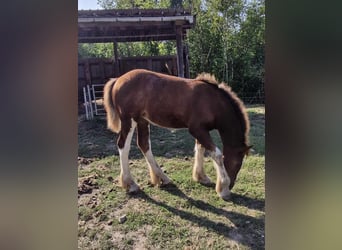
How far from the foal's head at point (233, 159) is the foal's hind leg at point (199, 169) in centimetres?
8

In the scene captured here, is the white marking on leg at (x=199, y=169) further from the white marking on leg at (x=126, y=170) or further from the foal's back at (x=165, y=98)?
the white marking on leg at (x=126, y=170)

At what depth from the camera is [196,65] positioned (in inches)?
40.6

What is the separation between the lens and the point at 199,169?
1009 millimetres

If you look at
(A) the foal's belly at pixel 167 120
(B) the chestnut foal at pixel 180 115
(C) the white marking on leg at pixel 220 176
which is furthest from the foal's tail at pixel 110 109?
(C) the white marking on leg at pixel 220 176

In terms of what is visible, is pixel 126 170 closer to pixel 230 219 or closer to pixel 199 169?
pixel 199 169

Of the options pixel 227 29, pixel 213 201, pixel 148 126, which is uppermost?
pixel 227 29

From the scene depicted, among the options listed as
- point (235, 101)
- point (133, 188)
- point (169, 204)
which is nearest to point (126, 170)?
point (133, 188)

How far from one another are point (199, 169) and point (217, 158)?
79mm

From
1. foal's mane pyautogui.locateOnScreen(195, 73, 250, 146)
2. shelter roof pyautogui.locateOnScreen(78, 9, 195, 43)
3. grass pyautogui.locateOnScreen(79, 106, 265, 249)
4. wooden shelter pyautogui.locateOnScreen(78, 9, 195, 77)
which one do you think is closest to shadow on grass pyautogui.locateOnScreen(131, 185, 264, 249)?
grass pyautogui.locateOnScreen(79, 106, 265, 249)
